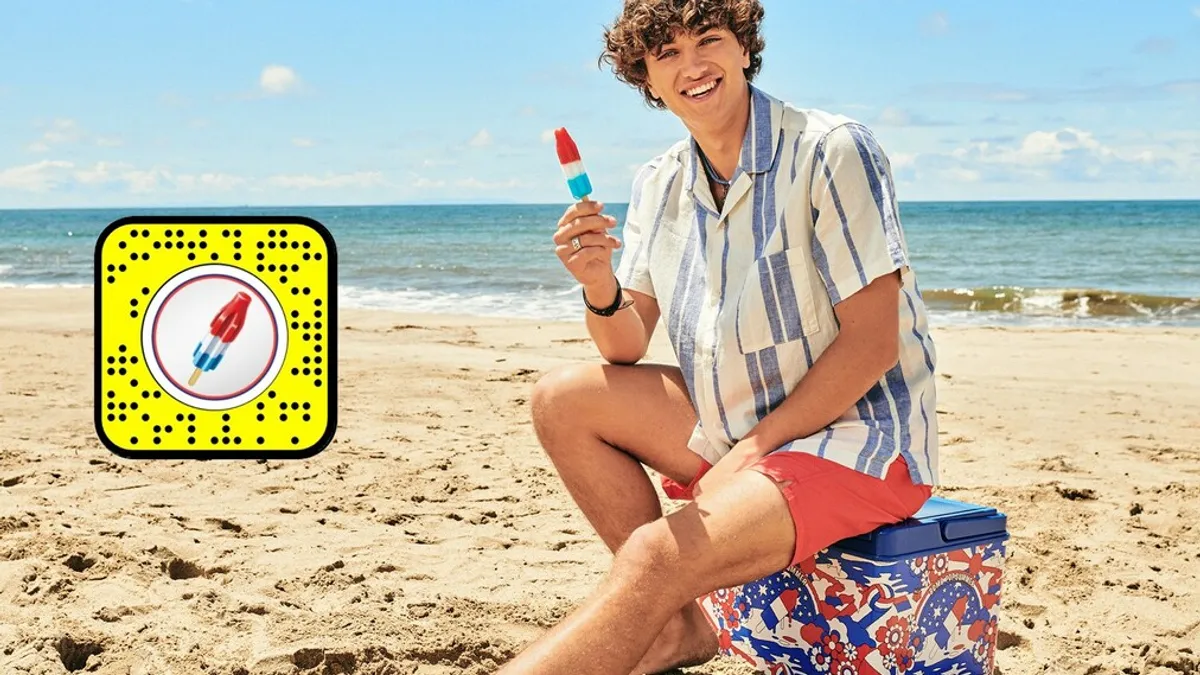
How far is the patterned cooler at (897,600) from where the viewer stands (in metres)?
2.28

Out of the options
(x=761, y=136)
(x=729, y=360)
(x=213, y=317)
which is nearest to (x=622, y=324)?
(x=729, y=360)

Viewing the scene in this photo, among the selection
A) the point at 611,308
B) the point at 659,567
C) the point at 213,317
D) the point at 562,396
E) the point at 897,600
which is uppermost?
the point at 611,308

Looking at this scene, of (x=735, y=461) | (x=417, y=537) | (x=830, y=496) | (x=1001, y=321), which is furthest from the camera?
(x=1001, y=321)

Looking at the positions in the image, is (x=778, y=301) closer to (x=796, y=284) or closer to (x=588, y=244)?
(x=796, y=284)

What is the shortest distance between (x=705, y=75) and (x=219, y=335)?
1.60 meters

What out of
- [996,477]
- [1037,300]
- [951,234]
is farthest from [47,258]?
[996,477]

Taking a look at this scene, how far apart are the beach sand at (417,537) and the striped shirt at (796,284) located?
2.10ft

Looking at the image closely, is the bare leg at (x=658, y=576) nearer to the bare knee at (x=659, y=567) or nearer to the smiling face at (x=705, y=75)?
the bare knee at (x=659, y=567)

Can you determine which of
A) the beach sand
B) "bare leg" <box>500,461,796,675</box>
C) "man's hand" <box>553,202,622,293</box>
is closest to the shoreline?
the beach sand

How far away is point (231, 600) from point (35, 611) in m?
0.47

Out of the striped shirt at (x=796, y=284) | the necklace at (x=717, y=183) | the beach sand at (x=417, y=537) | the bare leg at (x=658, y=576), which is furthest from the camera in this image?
the beach sand at (x=417, y=537)

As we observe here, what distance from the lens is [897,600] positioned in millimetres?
2291

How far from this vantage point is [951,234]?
3053 centimetres

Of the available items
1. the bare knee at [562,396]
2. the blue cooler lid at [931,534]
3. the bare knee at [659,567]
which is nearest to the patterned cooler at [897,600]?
the blue cooler lid at [931,534]
